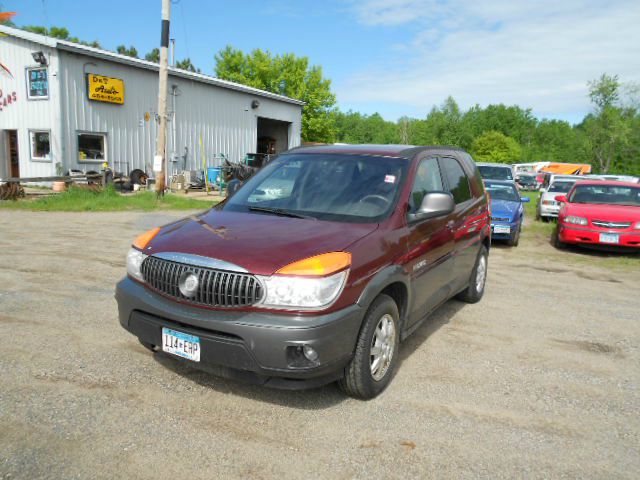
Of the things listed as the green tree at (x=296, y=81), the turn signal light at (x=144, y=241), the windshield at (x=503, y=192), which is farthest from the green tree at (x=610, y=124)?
the turn signal light at (x=144, y=241)

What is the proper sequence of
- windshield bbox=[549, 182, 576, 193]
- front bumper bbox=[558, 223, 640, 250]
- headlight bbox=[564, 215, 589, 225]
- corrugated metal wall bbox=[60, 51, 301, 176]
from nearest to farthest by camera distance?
1. front bumper bbox=[558, 223, 640, 250]
2. headlight bbox=[564, 215, 589, 225]
3. windshield bbox=[549, 182, 576, 193]
4. corrugated metal wall bbox=[60, 51, 301, 176]

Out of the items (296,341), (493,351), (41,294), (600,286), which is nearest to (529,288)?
(600,286)

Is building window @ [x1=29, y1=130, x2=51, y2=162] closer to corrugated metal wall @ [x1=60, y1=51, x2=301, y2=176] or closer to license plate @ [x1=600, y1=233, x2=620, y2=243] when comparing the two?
corrugated metal wall @ [x1=60, y1=51, x2=301, y2=176]

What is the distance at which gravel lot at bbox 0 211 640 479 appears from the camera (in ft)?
9.26

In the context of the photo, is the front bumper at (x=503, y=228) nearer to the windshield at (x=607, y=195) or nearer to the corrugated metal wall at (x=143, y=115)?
the windshield at (x=607, y=195)

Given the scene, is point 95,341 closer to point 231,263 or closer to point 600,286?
point 231,263

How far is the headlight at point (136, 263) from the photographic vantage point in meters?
3.56

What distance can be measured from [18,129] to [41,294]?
15.7m

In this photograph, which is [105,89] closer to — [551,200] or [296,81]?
[551,200]

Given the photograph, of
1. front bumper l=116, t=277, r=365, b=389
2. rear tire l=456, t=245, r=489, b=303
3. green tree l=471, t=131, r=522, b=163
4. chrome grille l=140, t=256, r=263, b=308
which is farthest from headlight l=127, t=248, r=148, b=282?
green tree l=471, t=131, r=522, b=163

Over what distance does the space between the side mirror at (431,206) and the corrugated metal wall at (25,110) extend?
661 inches

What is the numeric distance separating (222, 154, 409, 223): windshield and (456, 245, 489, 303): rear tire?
229cm

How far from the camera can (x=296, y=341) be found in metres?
2.94

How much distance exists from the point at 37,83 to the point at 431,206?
60.1 feet
